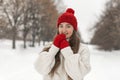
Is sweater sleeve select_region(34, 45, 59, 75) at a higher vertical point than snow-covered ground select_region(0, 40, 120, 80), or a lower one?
higher

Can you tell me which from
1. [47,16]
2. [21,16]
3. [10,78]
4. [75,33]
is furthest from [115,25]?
[75,33]

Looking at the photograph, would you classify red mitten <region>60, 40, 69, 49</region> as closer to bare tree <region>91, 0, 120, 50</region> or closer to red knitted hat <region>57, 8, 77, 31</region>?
red knitted hat <region>57, 8, 77, 31</region>

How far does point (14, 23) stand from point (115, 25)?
11.9 m

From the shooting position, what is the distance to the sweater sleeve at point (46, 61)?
3753mm

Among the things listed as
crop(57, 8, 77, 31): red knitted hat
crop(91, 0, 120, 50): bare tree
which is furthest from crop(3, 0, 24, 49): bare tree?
crop(57, 8, 77, 31): red knitted hat

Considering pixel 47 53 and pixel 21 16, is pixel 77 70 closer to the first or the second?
pixel 47 53

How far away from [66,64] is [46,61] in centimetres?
22

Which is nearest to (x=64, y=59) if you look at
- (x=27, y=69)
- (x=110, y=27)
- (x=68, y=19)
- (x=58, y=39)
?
(x=58, y=39)

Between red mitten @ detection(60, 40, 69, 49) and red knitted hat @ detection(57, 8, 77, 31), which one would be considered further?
red knitted hat @ detection(57, 8, 77, 31)

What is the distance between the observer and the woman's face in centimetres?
388

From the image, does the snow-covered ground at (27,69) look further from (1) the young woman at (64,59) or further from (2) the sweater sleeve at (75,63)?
(2) the sweater sleeve at (75,63)

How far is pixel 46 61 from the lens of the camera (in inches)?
148

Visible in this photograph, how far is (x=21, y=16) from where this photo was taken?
35375 mm

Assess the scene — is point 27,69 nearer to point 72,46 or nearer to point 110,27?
point 72,46
